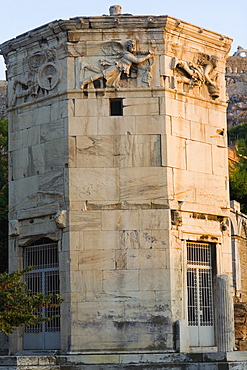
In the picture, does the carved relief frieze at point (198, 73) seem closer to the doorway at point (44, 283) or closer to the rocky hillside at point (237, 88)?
the doorway at point (44, 283)

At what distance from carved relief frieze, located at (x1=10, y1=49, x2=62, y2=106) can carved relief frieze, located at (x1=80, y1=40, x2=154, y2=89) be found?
35.9 inches

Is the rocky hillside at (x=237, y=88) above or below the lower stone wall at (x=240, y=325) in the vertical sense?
above

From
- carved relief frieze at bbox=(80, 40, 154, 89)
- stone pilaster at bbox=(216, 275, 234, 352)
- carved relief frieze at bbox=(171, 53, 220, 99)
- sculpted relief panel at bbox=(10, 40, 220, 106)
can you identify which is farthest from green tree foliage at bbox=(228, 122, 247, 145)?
stone pilaster at bbox=(216, 275, 234, 352)

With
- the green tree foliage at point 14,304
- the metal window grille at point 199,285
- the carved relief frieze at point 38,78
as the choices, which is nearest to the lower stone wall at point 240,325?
the metal window grille at point 199,285

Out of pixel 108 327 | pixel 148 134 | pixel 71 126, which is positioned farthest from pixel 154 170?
pixel 108 327

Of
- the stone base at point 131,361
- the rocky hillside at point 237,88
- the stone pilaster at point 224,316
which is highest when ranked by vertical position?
the rocky hillside at point 237,88

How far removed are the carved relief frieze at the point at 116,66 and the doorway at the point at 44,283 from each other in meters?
4.47

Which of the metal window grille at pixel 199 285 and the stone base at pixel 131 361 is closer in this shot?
the stone base at pixel 131 361

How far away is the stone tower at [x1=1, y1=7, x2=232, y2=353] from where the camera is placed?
2038cm

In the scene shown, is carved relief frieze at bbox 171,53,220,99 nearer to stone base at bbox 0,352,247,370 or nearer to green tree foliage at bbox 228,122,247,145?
stone base at bbox 0,352,247,370

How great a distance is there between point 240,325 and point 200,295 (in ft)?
8.71

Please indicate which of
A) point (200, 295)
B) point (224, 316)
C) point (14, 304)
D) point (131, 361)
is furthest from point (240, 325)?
point (14, 304)

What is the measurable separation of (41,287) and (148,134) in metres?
4.97

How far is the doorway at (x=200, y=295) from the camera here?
21422mm
